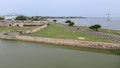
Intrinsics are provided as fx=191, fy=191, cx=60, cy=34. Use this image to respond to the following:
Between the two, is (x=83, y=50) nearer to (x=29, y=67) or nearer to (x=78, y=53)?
(x=78, y=53)

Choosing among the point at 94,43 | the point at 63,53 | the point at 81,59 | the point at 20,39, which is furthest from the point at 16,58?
the point at 20,39

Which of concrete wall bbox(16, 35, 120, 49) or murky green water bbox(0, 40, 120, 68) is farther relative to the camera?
concrete wall bbox(16, 35, 120, 49)

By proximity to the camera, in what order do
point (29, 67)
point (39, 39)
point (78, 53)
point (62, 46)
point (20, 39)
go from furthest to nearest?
point (20, 39)
point (39, 39)
point (62, 46)
point (78, 53)
point (29, 67)

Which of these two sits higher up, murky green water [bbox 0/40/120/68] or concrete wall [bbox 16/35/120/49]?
concrete wall [bbox 16/35/120/49]

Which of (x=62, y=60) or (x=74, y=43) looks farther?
(x=74, y=43)

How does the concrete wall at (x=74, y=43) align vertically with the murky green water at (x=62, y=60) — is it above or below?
above

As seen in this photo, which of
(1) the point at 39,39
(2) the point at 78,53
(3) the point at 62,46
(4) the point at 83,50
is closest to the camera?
(2) the point at 78,53

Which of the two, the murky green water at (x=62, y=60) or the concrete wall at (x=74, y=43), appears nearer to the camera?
the murky green water at (x=62, y=60)

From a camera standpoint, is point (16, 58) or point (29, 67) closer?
point (29, 67)

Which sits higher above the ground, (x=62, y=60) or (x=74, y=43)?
(x=74, y=43)

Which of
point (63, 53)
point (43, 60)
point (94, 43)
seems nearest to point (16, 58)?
point (43, 60)
